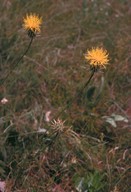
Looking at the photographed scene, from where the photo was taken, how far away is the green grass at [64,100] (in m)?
1.82

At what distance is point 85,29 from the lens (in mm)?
2719

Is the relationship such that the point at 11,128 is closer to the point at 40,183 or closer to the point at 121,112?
the point at 40,183

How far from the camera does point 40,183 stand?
1.79 metres

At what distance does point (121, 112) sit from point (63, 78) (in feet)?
1.27

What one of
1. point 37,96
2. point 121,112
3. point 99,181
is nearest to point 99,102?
point 121,112

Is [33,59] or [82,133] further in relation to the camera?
A: [33,59]

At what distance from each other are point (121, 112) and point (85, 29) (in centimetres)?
75

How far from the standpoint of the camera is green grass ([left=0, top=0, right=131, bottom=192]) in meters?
1.82

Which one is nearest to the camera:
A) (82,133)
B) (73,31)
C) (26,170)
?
(26,170)

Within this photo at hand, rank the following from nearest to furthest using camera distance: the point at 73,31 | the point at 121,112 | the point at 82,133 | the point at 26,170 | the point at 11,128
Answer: the point at 26,170
the point at 11,128
the point at 82,133
the point at 121,112
the point at 73,31

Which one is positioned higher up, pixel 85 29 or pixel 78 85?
pixel 85 29

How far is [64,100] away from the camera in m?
2.22

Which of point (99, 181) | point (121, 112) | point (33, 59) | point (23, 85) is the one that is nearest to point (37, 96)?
point (23, 85)

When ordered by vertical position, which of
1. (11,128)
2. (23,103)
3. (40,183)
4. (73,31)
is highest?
(73,31)
